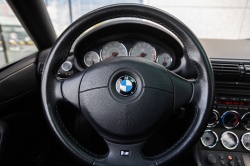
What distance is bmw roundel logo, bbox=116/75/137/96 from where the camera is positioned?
0.68 meters

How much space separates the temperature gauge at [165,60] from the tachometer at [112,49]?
23 cm

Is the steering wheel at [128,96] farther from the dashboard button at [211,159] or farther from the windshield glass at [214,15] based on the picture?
the windshield glass at [214,15]

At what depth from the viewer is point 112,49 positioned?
1.26 m

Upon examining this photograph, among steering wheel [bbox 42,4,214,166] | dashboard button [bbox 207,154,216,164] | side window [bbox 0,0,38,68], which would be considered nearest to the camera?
steering wheel [bbox 42,4,214,166]

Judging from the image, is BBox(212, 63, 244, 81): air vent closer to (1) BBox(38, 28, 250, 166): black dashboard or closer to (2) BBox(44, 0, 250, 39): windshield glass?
(1) BBox(38, 28, 250, 166): black dashboard

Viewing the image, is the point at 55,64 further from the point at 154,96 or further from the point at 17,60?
the point at 17,60

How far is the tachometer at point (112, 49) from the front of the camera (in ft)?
4.11

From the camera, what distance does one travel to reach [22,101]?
1.26 metres

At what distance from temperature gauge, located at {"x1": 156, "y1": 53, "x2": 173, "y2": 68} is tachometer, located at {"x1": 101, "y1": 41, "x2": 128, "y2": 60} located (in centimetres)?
23

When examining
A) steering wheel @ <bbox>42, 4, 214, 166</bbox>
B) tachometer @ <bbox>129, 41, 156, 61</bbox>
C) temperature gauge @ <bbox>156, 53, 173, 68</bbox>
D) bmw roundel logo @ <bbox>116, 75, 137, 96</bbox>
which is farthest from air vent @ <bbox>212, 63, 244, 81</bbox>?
bmw roundel logo @ <bbox>116, 75, 137, 96</bbox>

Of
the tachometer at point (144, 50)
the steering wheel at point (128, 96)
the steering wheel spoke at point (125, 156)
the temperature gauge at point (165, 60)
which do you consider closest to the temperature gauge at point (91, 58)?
the tachometer at point (144, 50)

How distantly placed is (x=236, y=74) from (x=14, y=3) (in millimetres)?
1383

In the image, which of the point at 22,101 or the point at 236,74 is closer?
the point at 236,74

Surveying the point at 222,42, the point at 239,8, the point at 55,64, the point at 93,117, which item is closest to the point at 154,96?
the point at 93,117
